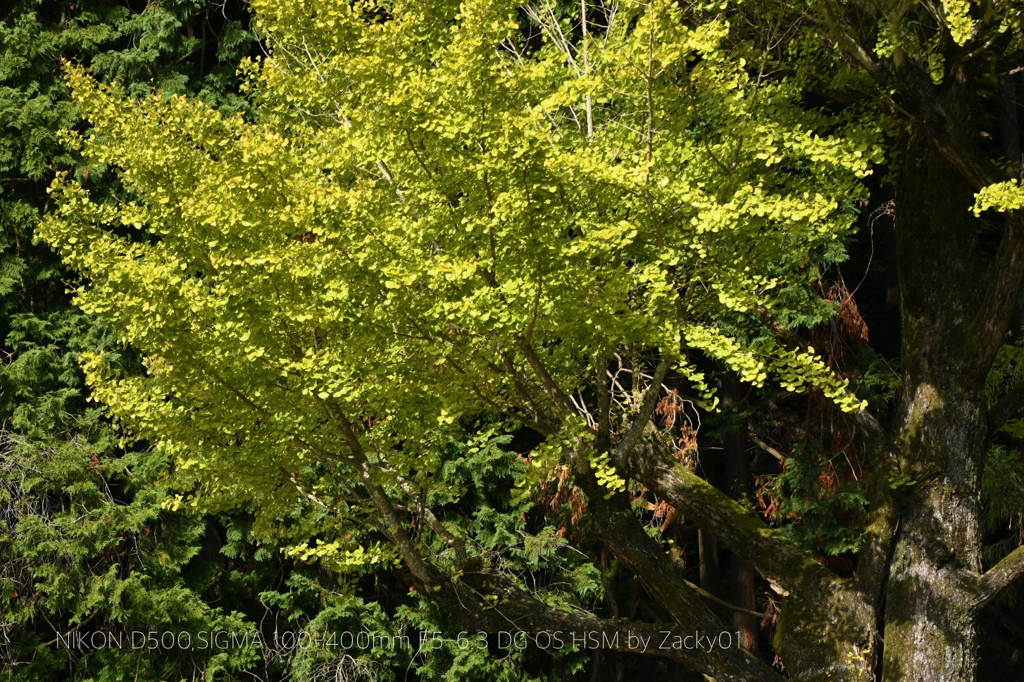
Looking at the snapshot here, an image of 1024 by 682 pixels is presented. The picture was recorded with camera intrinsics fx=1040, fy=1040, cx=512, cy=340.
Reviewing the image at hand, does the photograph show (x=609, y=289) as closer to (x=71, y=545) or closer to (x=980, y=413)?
(x=980, y=413)

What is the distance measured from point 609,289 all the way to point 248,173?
254 centimetres

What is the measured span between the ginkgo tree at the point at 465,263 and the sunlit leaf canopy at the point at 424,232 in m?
0.03

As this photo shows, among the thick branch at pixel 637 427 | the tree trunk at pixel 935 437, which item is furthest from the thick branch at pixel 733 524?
the thick branch at pixel 637 427

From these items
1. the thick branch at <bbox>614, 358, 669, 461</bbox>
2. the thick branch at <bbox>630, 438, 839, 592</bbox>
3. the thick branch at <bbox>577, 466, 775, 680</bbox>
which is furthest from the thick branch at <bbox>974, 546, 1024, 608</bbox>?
the thick branch at <bbox>614, 358, 669, 461</bbox>

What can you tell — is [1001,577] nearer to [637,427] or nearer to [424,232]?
[637,427]

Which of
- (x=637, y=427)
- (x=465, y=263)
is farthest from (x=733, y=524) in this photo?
(x=465, y=263)

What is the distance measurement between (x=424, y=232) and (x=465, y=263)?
61cm

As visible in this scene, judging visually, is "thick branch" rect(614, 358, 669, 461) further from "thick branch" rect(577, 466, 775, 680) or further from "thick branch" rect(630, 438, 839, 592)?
"thick branch" rect(630, 438, 839, 592)

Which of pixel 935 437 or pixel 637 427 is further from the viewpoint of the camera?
pixel 935 437

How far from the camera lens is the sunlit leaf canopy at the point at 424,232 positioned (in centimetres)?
621

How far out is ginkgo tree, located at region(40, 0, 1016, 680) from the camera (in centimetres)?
625

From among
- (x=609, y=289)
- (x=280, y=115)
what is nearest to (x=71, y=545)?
(x=280, y=115)

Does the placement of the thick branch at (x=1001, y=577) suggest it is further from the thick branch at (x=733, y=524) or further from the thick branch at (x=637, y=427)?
the thick branch at (x=637, y=427)

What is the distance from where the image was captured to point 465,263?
587cm
